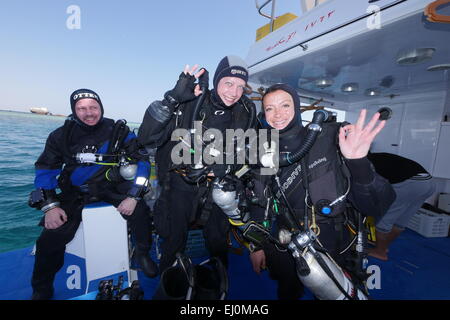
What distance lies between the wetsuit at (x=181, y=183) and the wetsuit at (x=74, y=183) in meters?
0.44

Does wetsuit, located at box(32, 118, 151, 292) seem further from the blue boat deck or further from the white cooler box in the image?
the white cooler box

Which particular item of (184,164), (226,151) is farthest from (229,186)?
→ (184,164)

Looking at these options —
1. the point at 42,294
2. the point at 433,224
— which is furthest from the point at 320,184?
the point at 433,224

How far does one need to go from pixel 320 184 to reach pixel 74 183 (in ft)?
8.03

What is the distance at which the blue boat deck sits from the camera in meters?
1.96

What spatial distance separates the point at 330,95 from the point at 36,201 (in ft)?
19.7

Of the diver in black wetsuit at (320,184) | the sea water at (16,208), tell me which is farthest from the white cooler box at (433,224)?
the sea water at (16,208)

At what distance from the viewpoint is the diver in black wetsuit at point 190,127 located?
1.70m

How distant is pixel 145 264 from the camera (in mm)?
2076

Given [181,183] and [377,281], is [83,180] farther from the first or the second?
[377,281]

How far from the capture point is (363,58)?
2732 mm

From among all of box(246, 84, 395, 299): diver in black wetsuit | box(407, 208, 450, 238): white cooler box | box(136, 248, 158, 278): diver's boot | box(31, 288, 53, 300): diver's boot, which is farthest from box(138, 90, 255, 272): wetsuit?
box(407, 208, 450, 238): white cooler box

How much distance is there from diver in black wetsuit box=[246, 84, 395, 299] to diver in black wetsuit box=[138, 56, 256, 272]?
42 centimetres

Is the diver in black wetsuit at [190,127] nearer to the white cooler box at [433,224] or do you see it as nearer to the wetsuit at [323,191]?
the wetsuit at [323,191]
